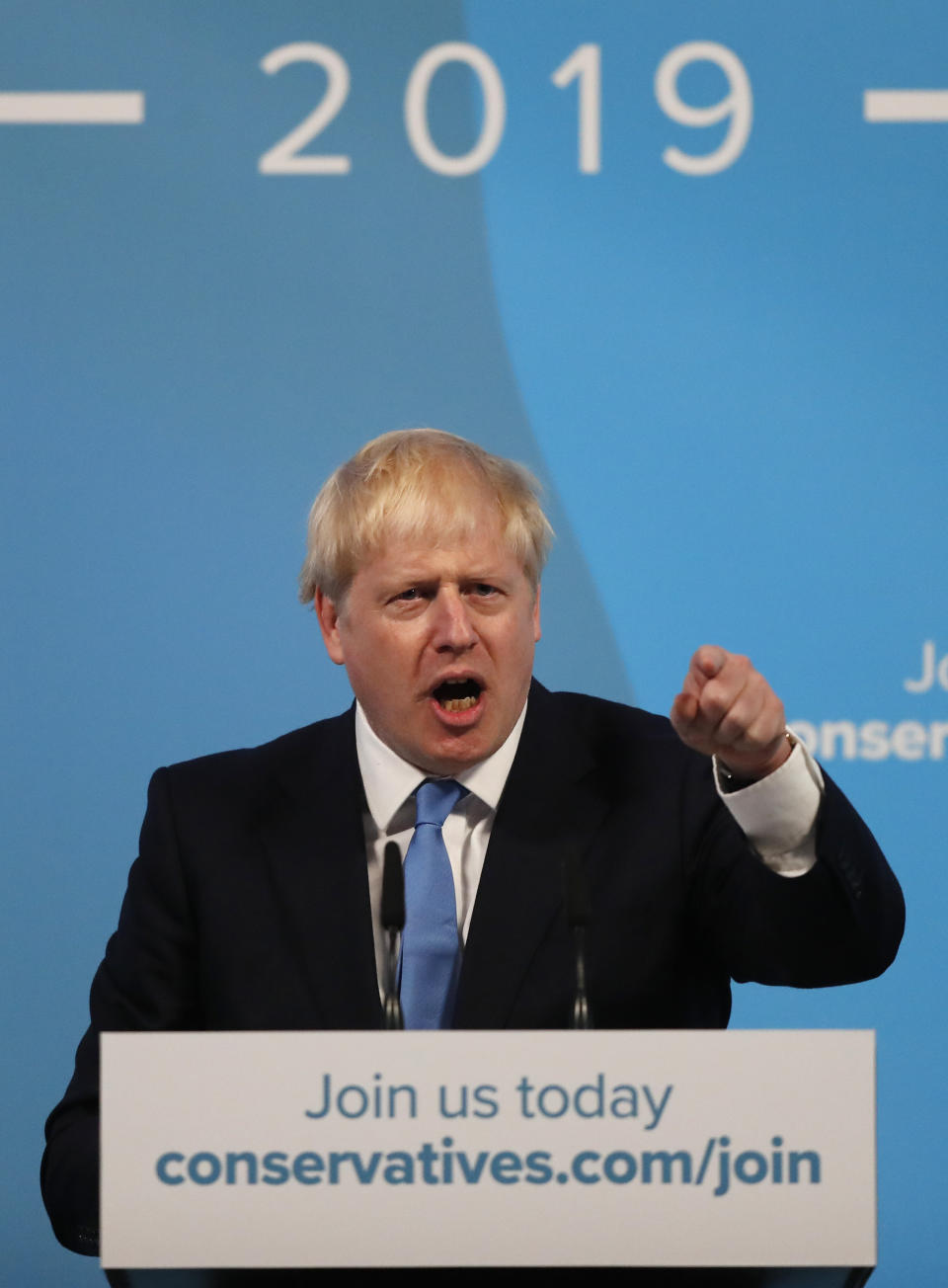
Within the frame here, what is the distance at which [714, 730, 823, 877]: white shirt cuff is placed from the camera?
1817 mm

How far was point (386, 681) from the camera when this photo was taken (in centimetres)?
221

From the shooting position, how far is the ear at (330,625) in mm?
2338

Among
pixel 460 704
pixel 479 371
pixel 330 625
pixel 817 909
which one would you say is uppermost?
pixel 479 371

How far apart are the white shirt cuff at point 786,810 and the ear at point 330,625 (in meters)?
0.67

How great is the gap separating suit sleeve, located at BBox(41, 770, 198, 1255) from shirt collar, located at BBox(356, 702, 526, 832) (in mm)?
279

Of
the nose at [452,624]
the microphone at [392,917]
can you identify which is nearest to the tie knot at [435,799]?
the nose at [452,624]

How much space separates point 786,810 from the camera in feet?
6.02

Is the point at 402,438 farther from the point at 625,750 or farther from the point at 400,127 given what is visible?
the point at 400,127

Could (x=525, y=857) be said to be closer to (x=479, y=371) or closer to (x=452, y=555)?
(x=452, y=555)

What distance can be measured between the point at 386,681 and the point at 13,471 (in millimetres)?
1313

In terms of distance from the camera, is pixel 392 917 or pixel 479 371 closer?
pixel 392 917

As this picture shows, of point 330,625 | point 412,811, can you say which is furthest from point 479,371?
point 412,811

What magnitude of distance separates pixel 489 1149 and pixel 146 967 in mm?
864

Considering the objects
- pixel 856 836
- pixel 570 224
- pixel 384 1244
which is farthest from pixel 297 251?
pixel 384 1244
